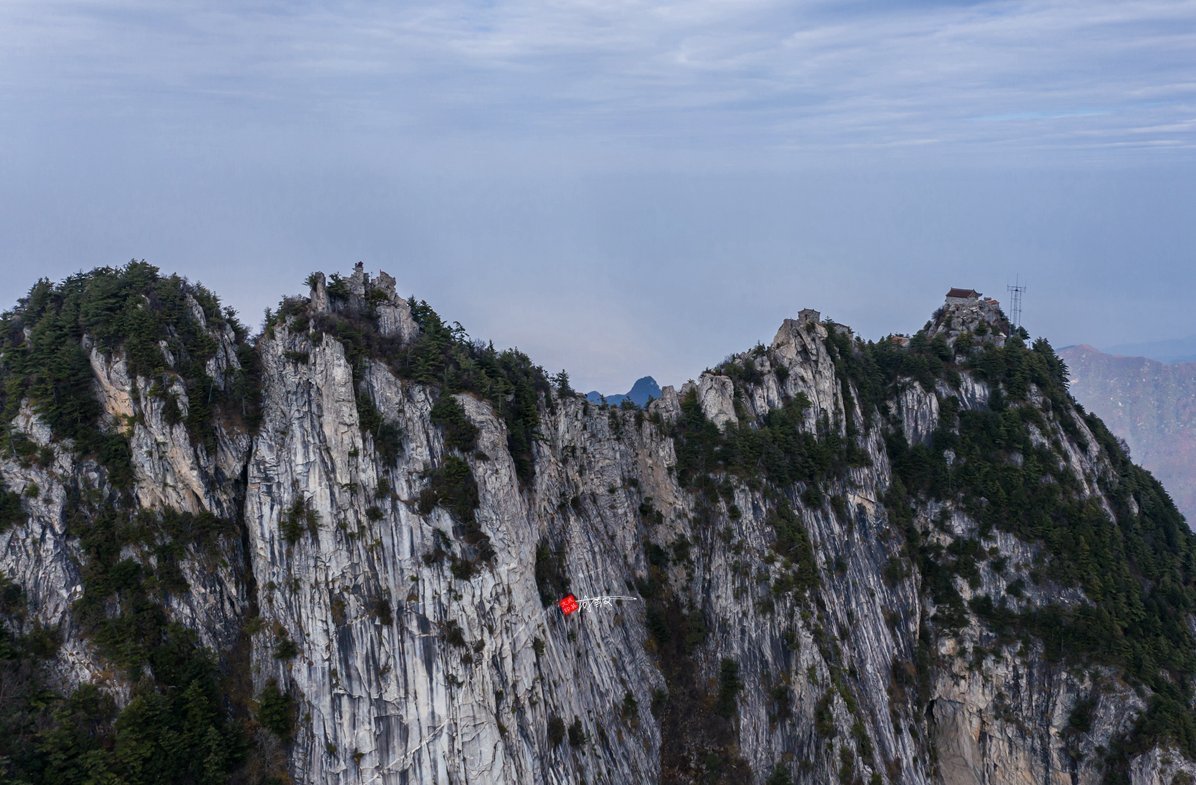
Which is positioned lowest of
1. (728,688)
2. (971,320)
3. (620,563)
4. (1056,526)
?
(728,688)

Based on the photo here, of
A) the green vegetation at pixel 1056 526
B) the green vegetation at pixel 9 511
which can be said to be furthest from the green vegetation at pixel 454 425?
the green vegetation at pixel 1056 526

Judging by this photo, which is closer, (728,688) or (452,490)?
(452,490)

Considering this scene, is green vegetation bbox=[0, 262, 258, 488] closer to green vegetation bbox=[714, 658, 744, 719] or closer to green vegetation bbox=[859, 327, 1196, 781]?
green vegetation bbox=[714, 658, 744, 719]

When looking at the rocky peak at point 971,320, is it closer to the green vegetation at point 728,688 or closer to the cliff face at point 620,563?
the cliff face at point 620,563

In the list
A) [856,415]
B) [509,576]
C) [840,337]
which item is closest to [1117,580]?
[856,415]

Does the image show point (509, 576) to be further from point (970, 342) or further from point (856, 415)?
point (970, 342)

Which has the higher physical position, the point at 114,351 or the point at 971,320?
the point at 971,320

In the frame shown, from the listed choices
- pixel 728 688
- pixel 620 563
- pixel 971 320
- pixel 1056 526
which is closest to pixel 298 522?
pixel 620 563

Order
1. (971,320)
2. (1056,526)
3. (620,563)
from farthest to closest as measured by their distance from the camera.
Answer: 1. (971,320)
2. (1056,526)
3. (620,563)

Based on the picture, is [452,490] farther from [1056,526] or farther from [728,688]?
[1056,526]
